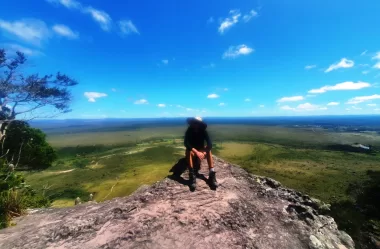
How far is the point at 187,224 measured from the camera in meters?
6.12

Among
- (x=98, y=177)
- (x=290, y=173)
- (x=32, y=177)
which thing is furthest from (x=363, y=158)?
(x=32, y=177)

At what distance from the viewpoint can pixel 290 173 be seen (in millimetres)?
44969

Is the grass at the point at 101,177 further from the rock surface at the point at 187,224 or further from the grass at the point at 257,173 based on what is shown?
the rock surface at the point at 187,224

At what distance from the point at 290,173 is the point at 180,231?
45.0 meters

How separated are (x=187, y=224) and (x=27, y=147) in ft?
88.9

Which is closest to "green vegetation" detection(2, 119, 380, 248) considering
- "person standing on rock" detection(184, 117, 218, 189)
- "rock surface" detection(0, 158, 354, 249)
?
"rock surface" detection(0, 158, 354, 249)

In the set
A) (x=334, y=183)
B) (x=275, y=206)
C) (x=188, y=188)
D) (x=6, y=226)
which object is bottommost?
(x=334, y=183)

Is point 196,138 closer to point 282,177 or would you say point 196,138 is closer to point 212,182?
point 212,182

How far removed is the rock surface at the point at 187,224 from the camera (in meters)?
5.72

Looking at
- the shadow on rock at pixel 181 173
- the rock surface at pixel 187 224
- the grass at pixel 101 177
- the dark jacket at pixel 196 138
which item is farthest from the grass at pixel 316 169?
the dark jacket at pixel 196 138

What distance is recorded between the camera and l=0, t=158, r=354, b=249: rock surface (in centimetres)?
572

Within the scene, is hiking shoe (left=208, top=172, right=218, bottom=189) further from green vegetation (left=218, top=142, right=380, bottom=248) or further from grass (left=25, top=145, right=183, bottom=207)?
grass (left=25, top=145, right=183, bottom=207)

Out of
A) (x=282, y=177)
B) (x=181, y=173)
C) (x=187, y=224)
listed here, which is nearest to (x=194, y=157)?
(x=181, y=173)

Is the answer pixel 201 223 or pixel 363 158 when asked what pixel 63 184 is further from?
pixel 363 158
